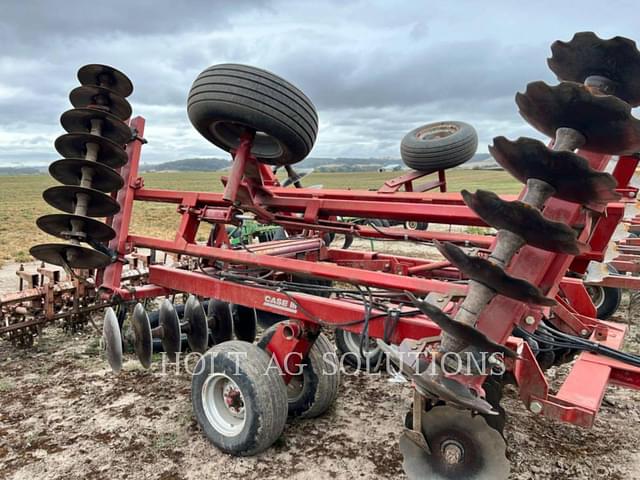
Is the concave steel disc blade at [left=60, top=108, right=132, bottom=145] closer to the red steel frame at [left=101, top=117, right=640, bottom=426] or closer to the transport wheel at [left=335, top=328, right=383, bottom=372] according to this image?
the red steel frame at [left=101, top=117, right=640, bottom=426]

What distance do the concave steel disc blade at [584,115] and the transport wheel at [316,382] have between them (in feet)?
7.24

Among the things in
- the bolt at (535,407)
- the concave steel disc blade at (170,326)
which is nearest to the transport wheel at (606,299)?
the bolt at (535,407)

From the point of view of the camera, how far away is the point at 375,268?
4.60m

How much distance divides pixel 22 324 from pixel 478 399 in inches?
174

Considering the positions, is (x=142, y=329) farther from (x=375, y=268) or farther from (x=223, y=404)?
(x=375, y=268)

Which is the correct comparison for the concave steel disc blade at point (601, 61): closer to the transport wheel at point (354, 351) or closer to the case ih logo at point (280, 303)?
the case ih logo at point (280, 303)

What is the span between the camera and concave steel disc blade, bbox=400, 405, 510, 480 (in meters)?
2.16

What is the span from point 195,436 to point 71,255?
1.59m

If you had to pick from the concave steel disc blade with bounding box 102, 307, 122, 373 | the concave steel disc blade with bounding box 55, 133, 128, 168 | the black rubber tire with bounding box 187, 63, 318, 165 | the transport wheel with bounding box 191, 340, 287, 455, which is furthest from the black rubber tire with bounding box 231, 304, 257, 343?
the black rubber tire with bounding box 187, 63, 318, 165

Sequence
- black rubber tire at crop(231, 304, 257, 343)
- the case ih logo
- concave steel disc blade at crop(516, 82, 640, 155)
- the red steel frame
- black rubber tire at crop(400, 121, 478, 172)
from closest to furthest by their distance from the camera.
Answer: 1. concave steel disc blade at crop(516, 82, 640, 155)
2. the red steel frame
3. the case ih logo
4. black rubber tire at crop(231, 304, 257, 343)
5. black rubber tire at crop(400, 121, 478, 172)

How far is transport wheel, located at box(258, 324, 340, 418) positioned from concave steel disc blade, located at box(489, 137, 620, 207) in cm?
209

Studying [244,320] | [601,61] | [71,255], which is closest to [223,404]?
[244,320]

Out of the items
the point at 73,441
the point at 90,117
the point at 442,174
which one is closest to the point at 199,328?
the point at 73,441

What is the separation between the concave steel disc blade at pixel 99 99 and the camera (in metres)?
3.74
